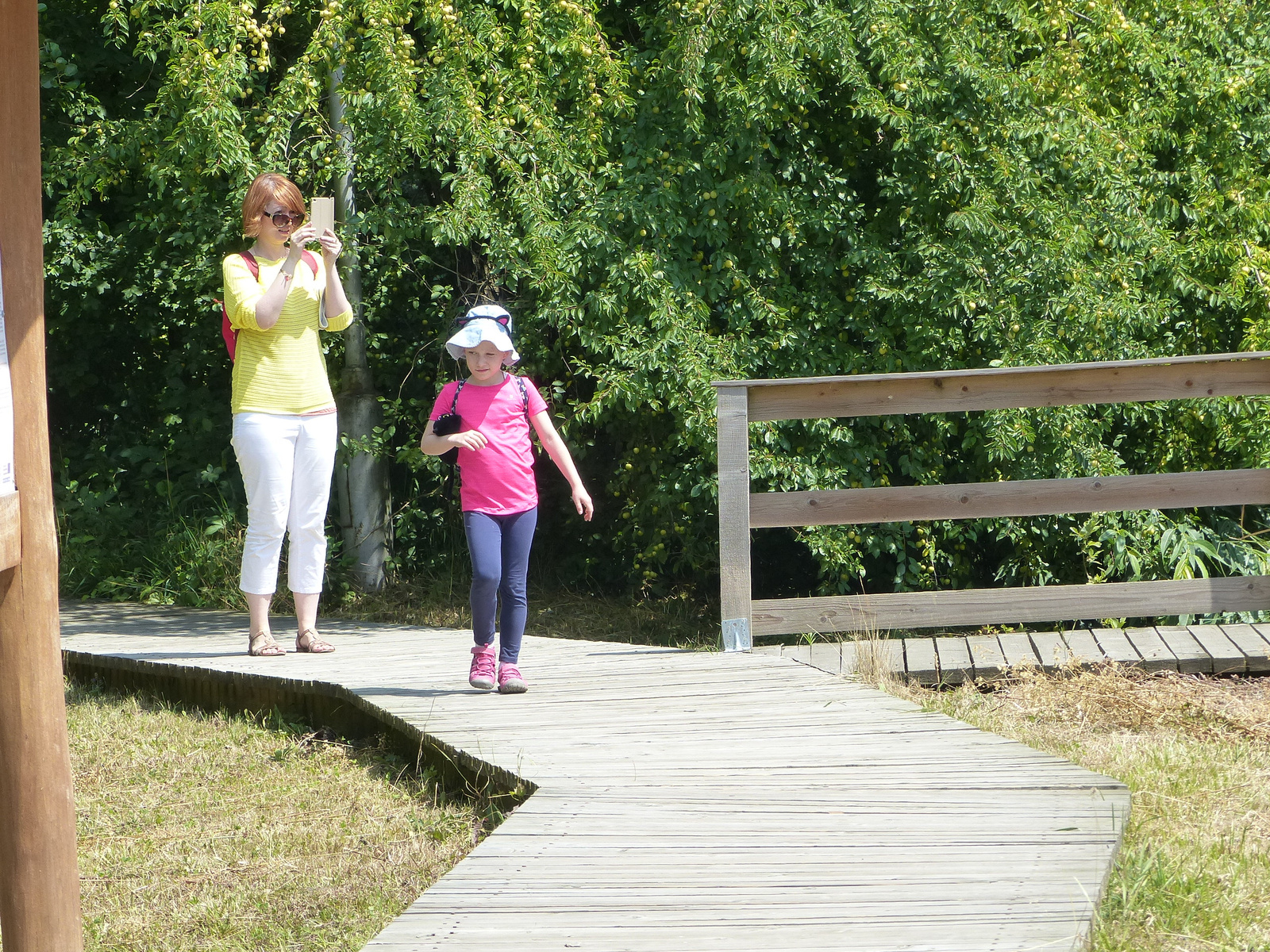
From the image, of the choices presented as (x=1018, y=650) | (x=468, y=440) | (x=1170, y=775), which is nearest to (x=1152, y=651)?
(x=1018, y=650)

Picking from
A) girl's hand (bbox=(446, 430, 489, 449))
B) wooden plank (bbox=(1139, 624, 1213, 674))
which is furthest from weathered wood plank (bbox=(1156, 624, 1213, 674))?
girl's hand (bbox=(446, 430, 489, 449))

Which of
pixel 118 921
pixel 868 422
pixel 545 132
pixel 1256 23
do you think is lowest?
pixel 118 921

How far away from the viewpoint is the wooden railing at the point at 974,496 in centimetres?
564

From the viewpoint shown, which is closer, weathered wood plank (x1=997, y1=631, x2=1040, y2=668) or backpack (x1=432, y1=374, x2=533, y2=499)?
backpack (x1=432, y1=374, x2=533, y2=499)

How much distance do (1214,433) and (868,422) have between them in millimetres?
1827

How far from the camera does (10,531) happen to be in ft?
8.93

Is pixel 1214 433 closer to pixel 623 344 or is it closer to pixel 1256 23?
Result: pixel 1256 23


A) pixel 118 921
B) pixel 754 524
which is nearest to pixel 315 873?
pixel 118 921

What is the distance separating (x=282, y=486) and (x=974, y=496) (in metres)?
2.88

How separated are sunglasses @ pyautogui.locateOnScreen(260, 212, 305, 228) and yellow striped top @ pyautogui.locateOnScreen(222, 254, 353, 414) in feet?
0.53

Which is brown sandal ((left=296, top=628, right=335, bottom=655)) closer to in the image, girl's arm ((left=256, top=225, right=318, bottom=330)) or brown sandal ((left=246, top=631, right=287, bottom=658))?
brown sandal ((left=246, top=631, right=287, bottom=658))

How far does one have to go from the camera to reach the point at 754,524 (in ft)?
18.8

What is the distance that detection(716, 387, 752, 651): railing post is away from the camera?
5.62 metres

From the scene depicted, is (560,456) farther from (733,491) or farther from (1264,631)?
(1264,631)
